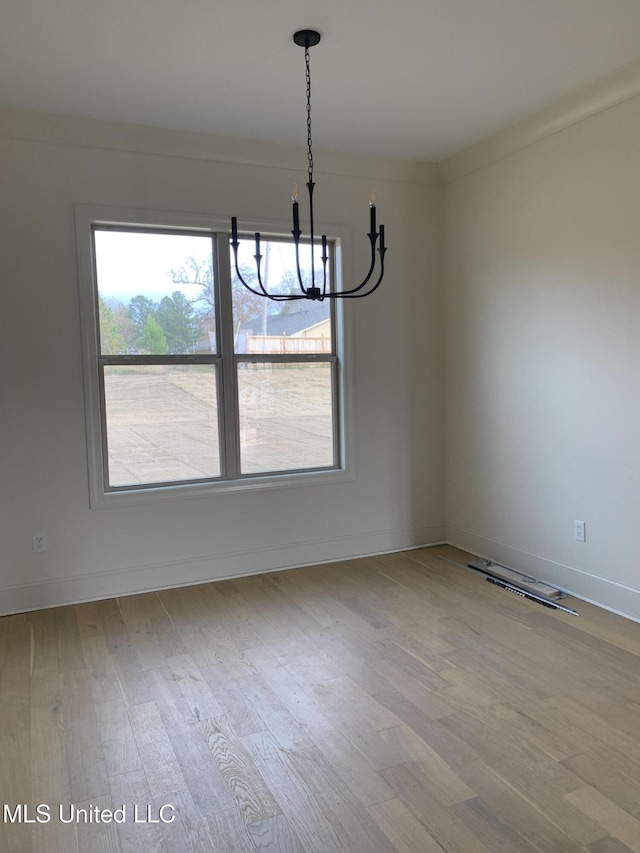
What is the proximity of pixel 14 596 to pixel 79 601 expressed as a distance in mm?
345

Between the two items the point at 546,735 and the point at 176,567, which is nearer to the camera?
the point at 546,735

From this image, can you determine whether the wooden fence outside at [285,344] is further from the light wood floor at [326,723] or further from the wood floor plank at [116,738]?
the wood floor plank at [116,738]

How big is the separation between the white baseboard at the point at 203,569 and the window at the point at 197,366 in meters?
0.45

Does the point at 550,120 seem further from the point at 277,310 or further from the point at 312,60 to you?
the point at 277,310

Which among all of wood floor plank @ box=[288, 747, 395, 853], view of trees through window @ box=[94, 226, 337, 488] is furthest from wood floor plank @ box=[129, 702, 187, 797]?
view of trees through window @ box=[94, 226, 337, 488]

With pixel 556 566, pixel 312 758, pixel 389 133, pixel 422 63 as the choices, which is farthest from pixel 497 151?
pixel 312 758

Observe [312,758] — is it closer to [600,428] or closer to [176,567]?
[176,567]

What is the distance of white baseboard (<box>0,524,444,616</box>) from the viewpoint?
3.60 m

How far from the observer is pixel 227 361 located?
13.3 feet

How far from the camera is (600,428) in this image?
3.42m

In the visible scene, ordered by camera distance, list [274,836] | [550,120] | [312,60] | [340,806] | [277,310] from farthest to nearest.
Answer: [277,310] → [550,120] → [312,60] → [340,806] → [274,836]

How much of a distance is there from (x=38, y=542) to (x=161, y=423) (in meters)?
0.96

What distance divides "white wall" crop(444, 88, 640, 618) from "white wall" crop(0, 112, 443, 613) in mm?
267

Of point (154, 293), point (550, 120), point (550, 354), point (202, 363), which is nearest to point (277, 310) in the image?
point (202, 363)
